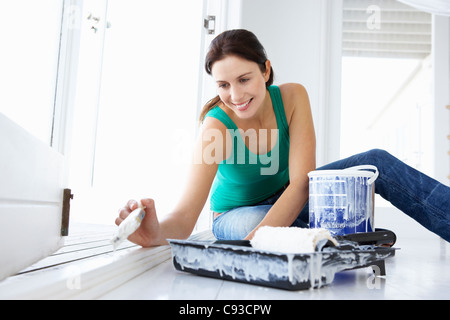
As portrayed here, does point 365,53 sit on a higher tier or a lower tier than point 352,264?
higher

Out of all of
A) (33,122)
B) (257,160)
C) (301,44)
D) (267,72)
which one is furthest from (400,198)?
(301,44)

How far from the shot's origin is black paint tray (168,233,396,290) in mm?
559

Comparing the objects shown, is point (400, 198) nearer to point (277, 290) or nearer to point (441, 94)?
point (277, 290)

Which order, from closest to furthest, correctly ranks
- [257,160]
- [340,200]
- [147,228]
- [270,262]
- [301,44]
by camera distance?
[270,262]
[147,228]
[340,200]
[257,160]
[301,44]

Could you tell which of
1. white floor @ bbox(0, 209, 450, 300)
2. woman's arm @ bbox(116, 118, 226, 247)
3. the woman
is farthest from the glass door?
the woman

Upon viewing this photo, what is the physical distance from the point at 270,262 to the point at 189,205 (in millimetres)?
431

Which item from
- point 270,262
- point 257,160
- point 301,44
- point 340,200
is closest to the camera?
point 270,262

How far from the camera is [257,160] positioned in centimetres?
122

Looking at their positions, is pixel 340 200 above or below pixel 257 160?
below

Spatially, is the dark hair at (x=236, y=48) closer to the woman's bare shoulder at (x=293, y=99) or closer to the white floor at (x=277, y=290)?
the woman's bare shoulder at (x=293, y=99)

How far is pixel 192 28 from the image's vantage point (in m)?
2.13
